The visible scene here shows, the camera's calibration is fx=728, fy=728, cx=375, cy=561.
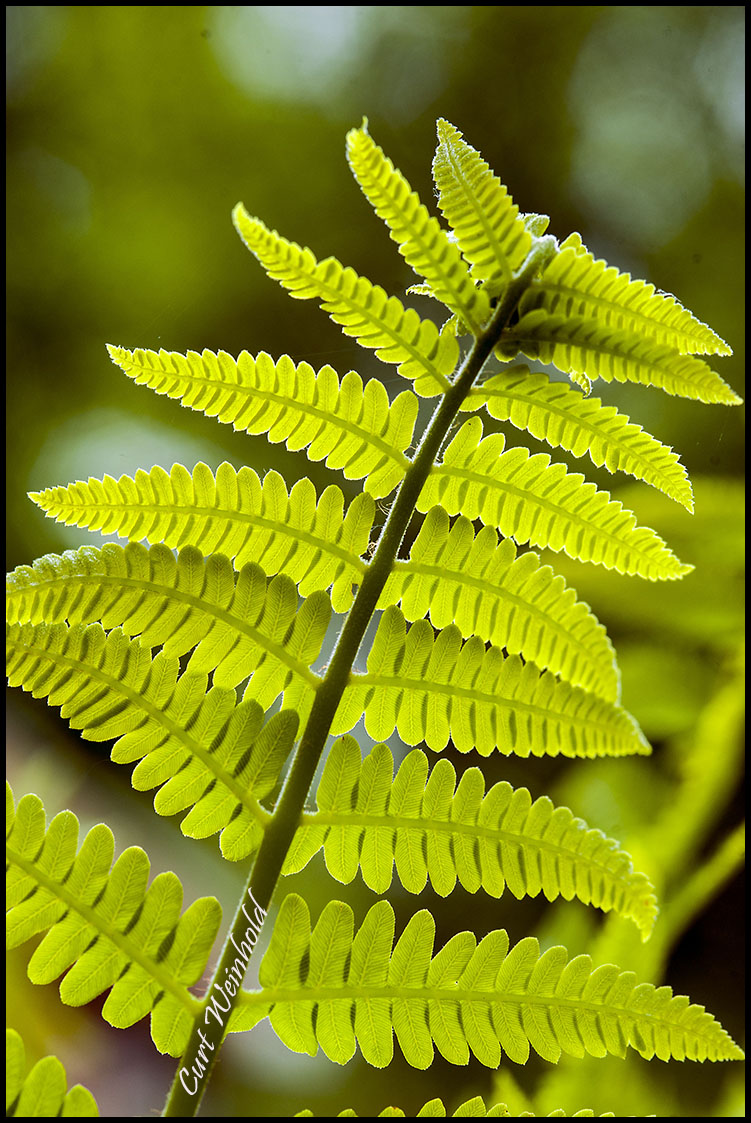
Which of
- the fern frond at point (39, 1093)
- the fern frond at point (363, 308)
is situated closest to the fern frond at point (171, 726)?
the fern frond at point (39, 1093)

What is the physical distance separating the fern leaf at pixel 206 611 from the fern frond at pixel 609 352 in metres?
0.24

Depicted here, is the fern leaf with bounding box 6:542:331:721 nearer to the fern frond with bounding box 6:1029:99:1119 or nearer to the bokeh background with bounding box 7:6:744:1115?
the fern frond with bounding box 6:1029:99:1119

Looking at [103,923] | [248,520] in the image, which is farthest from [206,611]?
[103,923]

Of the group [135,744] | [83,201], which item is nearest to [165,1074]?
[135,744]

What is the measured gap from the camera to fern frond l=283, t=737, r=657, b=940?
1.59ft

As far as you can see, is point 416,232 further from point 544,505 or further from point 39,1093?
point 39,1093

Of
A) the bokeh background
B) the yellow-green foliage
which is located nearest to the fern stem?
the yellow-green foliage

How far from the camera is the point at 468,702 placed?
0.53 m

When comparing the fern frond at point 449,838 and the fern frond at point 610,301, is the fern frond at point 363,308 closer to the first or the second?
the fern frond at point 610,301

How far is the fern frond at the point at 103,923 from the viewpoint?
421 millimetres

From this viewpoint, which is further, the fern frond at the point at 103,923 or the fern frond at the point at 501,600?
the fern frond at the point at 501,600

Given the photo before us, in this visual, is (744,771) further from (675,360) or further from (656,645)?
(675,360)

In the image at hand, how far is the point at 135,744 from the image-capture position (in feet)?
1.55

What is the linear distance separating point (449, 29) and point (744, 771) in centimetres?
189
